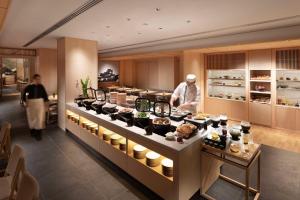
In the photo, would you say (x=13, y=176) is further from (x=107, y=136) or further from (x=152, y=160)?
(x=107, y=136)

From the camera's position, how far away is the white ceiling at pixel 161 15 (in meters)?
2.88

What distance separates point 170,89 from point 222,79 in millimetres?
2747

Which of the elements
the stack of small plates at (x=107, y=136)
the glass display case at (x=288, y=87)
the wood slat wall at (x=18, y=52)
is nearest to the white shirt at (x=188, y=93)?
the stack of small plates at (x=107, y=136)

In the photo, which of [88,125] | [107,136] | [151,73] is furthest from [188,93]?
[151,73]

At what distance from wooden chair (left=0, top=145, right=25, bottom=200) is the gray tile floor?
0.68m

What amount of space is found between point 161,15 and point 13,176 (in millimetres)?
3056

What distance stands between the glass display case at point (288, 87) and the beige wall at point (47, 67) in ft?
30.0

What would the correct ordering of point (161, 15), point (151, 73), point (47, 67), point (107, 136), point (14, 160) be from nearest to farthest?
1. point (14, 160)
2. point (161, 15)
3. point (107, 136)
4. point (47, 67)
5. point (151, 73)

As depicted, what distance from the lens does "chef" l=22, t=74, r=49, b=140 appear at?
188 inches

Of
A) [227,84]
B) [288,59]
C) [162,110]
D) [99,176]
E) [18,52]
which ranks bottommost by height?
[99,176]

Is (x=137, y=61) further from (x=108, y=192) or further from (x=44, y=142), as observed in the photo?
(x=108, y=192)

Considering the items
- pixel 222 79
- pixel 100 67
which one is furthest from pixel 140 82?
pixel 222 79

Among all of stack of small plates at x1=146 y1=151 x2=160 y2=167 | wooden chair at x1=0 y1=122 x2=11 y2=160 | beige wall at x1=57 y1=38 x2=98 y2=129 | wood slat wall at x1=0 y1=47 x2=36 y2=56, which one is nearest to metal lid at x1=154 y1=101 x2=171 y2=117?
stack of small plates at x1=146 y1=151 x2=160 y2=167

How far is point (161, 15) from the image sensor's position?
3.44 meters
